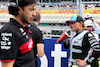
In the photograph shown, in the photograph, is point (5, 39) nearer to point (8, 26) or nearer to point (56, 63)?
point (8, 26)

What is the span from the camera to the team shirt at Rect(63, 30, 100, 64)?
256 cm

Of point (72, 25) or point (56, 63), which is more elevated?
point (72, 25)

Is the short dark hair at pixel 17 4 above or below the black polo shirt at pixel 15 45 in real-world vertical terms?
above

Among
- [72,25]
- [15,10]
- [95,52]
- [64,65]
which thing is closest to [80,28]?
[72,25]

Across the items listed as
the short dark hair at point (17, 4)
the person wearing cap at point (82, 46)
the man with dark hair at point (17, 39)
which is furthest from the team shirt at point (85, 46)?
the short dark hair at point (17, 4)

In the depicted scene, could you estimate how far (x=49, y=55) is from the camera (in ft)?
12.3

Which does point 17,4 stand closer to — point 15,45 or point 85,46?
point 15,45

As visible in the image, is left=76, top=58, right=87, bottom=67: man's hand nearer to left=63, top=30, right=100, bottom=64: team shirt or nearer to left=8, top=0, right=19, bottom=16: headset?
left=63, top=30, right=100, bottom=64: team shirt

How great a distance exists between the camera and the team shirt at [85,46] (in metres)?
2.56

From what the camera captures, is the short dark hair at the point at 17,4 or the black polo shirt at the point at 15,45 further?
the short dark hair at the point at 17,4

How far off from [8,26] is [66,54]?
2.57 metres

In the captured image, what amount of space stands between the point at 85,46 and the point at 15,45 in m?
1.74

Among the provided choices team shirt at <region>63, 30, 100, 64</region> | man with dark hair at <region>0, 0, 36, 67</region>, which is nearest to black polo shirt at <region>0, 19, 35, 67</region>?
man with dark hair at <region>0, 0, 36, 67</region>

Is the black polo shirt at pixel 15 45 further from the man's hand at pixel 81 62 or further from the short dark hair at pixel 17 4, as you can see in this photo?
the man's hand at pixel 81 62
